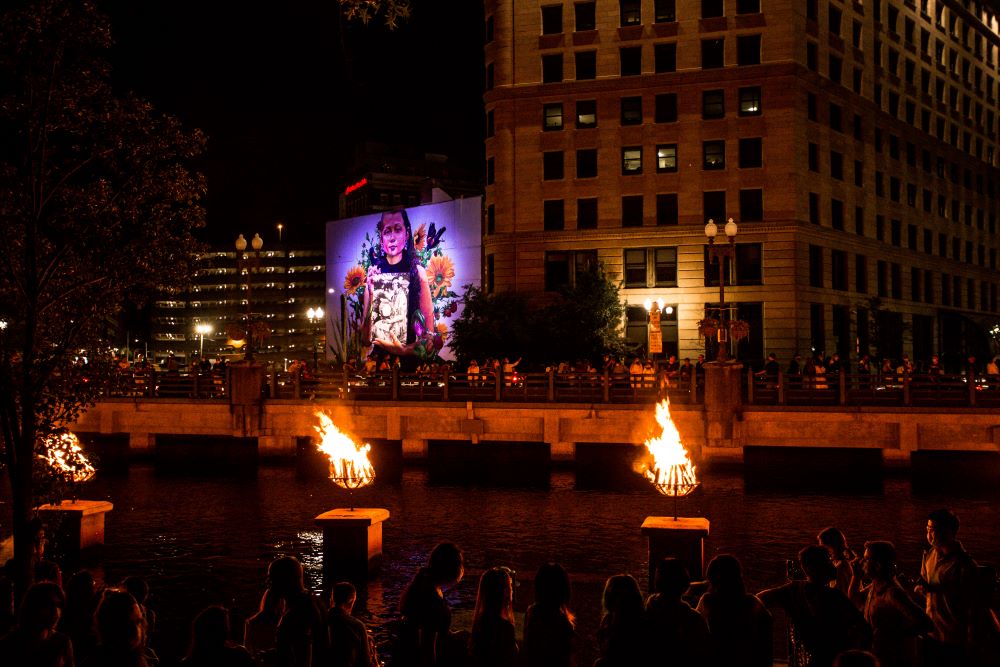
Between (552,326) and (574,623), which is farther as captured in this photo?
(552,326)

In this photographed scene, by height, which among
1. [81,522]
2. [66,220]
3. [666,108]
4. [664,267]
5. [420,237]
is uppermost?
[666,108]

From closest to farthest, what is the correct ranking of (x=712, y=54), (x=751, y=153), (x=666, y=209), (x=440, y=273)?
(x=751, y=153)
(x=712, y=54)
(x=666, y=209)
(x=440, y=273)

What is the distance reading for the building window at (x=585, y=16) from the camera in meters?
52.4

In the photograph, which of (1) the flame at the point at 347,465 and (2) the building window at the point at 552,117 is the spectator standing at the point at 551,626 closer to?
(1) the flame at the point at 347,465

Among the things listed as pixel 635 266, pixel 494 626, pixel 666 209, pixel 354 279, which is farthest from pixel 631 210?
pixel 494 626

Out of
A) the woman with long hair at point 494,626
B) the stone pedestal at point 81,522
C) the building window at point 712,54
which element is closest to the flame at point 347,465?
the stone pedestal at point 81,522

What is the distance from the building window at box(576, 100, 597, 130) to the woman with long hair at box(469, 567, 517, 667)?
48020 mm

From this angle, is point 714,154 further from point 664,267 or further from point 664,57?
point 664,267

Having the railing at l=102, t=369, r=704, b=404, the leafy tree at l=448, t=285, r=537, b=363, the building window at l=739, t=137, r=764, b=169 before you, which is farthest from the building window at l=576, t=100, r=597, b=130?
the railing at l=102, t=369, r=704, b=404

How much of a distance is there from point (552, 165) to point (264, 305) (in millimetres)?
99969

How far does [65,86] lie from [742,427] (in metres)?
24.5

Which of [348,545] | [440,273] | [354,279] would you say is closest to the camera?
[348,545]

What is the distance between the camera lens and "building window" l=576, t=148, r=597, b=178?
52344 mm

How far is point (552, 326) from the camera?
4734 cm
